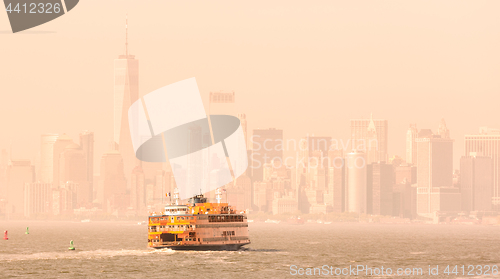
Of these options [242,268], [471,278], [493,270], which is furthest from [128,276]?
[493,270]

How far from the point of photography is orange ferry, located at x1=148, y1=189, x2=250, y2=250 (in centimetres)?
12781

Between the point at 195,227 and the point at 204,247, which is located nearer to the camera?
the point at 195,227

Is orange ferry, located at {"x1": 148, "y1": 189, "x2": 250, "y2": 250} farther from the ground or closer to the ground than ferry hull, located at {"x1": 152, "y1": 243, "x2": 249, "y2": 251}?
farther from the ground

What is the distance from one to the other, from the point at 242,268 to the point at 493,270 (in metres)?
36.6

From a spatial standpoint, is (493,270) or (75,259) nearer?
(493,270)

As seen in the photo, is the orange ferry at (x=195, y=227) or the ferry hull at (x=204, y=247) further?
the ferry hull at (x=204, y=247)

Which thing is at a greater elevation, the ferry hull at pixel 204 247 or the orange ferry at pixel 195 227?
the orange ferry at pixel 195 227

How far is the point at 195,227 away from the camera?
127875mm

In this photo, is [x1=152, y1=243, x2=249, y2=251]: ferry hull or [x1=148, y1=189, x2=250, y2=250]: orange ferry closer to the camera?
[x1=148, y1=189, x2=250, y2=250]: orange ferry

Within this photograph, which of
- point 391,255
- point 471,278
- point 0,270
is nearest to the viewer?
point 471,278

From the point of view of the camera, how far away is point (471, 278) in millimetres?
106625

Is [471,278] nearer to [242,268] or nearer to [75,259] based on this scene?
[242,268]

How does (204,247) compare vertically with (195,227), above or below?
below

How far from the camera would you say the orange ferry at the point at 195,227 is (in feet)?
419
